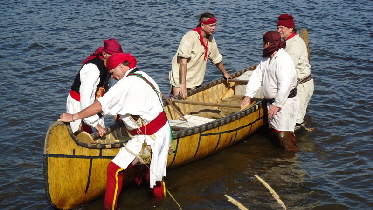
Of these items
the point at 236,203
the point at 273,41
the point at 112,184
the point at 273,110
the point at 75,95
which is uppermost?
the point at 273,41

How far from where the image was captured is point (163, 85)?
39.9 feet

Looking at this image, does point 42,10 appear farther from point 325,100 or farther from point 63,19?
point 325,100

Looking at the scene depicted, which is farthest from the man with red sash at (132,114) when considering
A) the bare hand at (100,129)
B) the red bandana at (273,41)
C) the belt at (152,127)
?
the red bandana at (273,41)

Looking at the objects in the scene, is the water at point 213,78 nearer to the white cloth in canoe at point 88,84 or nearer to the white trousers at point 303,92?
the white trousers at point 303,92

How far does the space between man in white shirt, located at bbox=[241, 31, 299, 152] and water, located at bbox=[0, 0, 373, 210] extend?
1.85ft


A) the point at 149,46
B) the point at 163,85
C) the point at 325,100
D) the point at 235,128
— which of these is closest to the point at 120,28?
the point at 149,46

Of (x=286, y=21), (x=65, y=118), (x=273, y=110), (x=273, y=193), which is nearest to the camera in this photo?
(x=65, y=118)

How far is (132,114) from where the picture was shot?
5980 millimetres

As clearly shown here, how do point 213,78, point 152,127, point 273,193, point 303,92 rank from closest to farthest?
1. point 152,127
2. point 273,193
3. point 303,92
4. point 213,78

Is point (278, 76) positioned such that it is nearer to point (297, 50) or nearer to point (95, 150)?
point (297, 50)

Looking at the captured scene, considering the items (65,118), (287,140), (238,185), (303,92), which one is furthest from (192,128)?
(303,92)

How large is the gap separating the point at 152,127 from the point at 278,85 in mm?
2438

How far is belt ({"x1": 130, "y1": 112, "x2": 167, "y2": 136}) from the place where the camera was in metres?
6.12

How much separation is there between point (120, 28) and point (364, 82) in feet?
26.7
